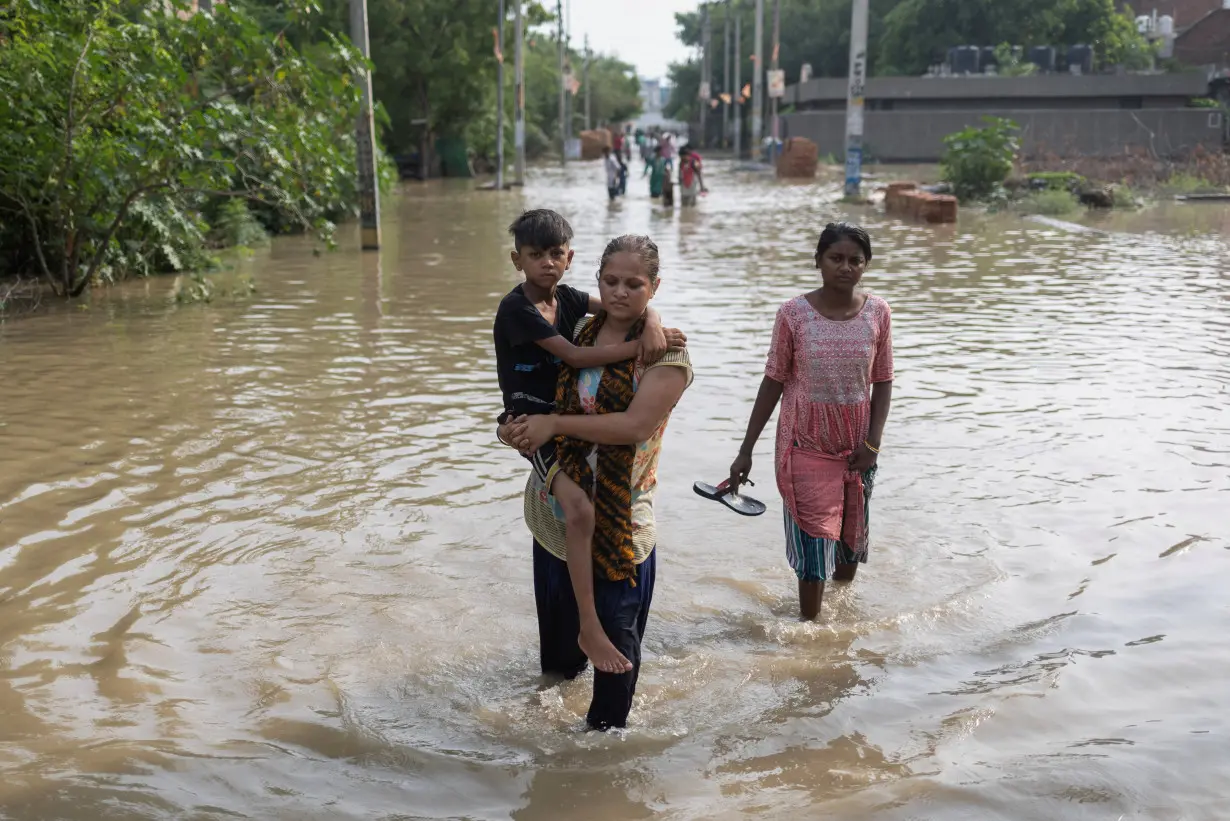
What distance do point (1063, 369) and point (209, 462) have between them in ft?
20.4

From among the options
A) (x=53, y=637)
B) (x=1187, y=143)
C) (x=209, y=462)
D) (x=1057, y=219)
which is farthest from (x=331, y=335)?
(x=1187, y=143)

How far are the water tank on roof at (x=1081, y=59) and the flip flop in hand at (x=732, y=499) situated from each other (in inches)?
2303

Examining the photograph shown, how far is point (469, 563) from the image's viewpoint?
226 inches

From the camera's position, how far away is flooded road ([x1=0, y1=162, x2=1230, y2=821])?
12.3 ft

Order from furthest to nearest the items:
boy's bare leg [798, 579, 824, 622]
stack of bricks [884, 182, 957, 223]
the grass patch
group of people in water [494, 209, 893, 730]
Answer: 1. the grass patch
2. stack of bricks [884, 182, 957, 223]
3. boy's bare leg [798, 579, 824, 622]
4. group of people in water [494, 209, 893, 730]

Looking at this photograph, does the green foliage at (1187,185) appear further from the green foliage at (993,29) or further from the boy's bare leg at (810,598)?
the green foliage at (993,29)

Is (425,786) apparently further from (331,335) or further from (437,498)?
(331,335)

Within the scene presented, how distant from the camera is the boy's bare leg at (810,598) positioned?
195 inches

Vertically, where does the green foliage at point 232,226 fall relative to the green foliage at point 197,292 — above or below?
above

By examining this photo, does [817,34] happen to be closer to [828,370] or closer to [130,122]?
[130,122]

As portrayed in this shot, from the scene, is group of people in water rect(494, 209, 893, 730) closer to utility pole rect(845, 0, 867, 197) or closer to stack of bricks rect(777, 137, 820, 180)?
utility pole rect(845, 0, 867, 197)

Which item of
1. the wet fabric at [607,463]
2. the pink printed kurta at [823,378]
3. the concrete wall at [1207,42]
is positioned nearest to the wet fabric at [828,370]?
the pink printed kurta at [823,378]

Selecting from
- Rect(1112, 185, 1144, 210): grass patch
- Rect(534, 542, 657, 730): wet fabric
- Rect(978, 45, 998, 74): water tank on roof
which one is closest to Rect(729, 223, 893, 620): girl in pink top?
Rect(534, 542, 657, 730): wet fabric

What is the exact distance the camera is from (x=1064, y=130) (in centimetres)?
5328
